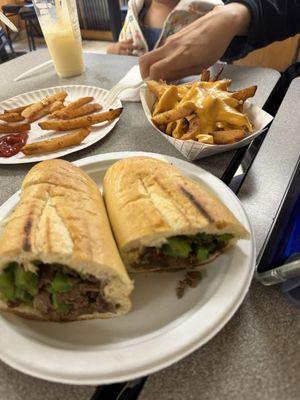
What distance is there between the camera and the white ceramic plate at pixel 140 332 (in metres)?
0.63

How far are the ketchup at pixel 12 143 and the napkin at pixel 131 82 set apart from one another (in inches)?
22.9

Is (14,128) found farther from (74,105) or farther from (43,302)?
(43,302)

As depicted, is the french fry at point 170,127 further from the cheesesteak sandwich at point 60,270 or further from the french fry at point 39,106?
the french fry at point 39,106

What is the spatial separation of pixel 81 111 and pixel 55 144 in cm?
→ 29

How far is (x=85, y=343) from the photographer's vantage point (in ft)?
2.41

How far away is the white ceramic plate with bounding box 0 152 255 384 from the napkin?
1049mm

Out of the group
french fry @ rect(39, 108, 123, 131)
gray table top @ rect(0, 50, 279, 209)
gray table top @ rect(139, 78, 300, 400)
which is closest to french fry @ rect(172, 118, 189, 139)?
gray table top @ rect(0, 50, 279, 209)

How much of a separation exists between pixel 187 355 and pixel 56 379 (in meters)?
0.27

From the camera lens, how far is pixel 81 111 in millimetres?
1545

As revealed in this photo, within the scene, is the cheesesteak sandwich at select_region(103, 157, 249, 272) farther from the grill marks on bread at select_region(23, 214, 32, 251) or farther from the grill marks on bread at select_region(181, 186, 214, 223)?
the grill marks on bread at select_region(23, 214, 32, 251)

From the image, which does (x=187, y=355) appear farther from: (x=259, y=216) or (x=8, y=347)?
(x=259, y=216)

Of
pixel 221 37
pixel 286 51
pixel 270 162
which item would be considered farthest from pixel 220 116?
pixel 286 51

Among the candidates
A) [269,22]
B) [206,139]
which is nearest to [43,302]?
[206,139]

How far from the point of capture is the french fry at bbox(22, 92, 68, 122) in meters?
1.55
